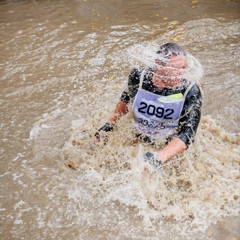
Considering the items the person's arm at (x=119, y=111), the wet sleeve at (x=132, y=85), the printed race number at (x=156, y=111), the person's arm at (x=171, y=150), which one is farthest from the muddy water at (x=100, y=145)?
the printed race number at (x=156, y=111)

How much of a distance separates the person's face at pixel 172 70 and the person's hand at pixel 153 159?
71 centimetres

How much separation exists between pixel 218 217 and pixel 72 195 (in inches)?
58.6

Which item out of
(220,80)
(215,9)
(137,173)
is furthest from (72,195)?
(215,9)

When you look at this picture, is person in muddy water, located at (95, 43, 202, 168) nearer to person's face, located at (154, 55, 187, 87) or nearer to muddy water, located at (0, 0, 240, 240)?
person's face, located at (154, 55, 187, 87)

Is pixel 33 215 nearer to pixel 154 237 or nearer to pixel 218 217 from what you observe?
pixel 154 237

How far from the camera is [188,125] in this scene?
3.22 m

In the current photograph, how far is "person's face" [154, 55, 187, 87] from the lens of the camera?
3037 mm

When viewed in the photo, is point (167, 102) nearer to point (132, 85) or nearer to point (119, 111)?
point (132, 85)

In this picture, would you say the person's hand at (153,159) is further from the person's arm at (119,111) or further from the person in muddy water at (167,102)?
the person's arm at (119,111)

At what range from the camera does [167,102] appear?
329 cm

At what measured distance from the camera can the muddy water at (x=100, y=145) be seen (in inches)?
126

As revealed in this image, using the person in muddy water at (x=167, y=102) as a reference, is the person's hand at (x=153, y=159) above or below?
below

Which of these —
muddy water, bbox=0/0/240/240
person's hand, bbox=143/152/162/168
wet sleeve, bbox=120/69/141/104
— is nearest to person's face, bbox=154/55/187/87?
wet sleeve, bbox=120/69/141/104

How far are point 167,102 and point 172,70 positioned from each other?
14.0 inches
